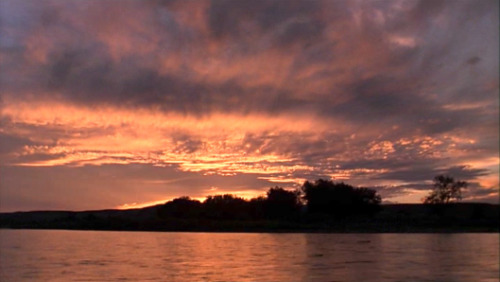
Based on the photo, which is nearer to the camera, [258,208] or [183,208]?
[258,208]

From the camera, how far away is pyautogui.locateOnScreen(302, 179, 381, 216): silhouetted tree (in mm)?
116188

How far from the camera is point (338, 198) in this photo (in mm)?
115625

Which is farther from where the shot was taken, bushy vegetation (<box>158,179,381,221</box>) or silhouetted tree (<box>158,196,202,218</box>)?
silhouetted tree (<box>158,196,202,218</box>)

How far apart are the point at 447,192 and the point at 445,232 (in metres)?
7.14

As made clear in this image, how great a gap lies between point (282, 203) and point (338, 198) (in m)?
11.6

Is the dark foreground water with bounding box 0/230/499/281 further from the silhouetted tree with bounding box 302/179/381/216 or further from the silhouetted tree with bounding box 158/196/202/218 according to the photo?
the silhouetted tree with bounding box 158/196/202/218

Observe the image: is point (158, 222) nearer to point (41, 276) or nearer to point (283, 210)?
point (283, 210)

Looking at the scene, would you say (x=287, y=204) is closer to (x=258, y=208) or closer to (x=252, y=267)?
(x=258, y=208)

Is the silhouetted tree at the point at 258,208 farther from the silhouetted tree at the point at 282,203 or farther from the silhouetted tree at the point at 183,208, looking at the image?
the silhouetted tree at the point at 183,208

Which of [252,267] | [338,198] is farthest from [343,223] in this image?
[252,267]

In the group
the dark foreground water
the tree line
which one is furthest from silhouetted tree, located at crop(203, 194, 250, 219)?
the dark foreground water

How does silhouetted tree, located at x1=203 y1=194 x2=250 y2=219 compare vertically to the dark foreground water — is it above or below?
above

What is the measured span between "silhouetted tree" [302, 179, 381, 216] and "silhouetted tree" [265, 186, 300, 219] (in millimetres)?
2709

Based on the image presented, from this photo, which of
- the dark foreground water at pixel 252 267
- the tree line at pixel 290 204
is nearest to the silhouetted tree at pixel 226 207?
the tree line at pixel 290 204
